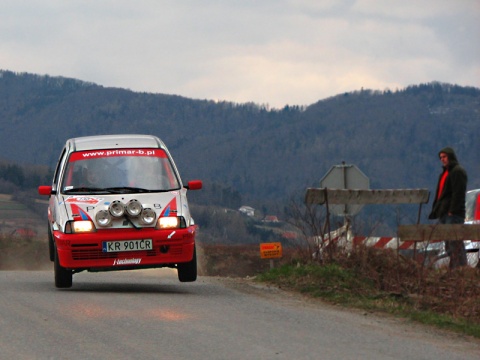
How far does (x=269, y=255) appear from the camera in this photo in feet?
56.9

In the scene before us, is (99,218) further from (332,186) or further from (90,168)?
(332,186)

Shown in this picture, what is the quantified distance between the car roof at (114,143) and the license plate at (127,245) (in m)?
1.82

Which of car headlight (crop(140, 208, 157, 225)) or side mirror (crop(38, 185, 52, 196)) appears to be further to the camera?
side mirror (crop(38, 185, 52, 196))

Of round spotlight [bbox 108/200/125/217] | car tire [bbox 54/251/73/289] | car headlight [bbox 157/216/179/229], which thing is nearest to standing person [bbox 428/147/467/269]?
car headlight [bbox 157/216/179/229]

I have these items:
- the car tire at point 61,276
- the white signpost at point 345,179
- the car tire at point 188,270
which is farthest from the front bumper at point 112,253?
the white signpost at point 345,179

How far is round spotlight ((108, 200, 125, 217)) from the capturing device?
13211 millimetres

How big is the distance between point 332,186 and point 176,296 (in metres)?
6.31

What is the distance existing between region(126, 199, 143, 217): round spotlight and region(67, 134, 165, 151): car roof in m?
1.53

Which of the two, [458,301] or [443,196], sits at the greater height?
[443,196]

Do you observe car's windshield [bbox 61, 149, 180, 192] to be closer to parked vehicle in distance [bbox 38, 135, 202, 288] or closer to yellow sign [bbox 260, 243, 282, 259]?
parked vehicle in distance [bbox 38, 135, 202, 288]

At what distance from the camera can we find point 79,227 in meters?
13.2

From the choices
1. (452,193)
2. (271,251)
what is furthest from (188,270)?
(452,193)

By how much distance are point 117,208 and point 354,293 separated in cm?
311

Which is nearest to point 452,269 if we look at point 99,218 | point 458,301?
point 458,301
